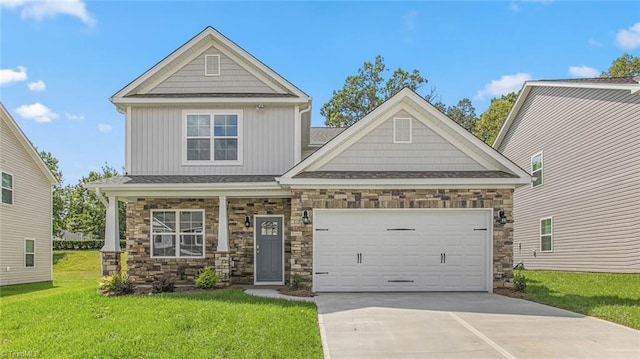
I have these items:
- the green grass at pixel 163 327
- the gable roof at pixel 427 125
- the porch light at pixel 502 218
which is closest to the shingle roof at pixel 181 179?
the gable roof at pixel 427 125

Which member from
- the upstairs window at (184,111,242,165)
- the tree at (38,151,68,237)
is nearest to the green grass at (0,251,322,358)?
the upstairs window at (184,111,242,165)

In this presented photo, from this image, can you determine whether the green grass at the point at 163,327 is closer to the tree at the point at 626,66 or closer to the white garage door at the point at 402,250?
the white garage door at the point at 402,250

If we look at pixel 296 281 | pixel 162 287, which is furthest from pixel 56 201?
pixel 296 281

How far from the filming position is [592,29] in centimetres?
1489

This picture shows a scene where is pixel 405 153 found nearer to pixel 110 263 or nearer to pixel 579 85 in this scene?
pixel 579 85

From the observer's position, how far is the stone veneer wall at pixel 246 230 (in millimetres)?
14578

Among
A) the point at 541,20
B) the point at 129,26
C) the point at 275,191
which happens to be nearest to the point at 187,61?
the point at 129,26

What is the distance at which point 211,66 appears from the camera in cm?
1532

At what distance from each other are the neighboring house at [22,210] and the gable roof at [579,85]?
1927 cm

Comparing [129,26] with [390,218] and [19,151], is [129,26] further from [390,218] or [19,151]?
[19,151]

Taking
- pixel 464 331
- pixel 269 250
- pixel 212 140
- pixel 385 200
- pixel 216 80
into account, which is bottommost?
pixel 464 331

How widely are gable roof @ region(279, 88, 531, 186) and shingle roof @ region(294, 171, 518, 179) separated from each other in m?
0.12

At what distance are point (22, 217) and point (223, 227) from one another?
1048 centimetres

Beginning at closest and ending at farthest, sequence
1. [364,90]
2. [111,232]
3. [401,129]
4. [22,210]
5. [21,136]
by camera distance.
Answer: [401,129]
[111,232]
[21,136]
[22,210]
[364,90]
